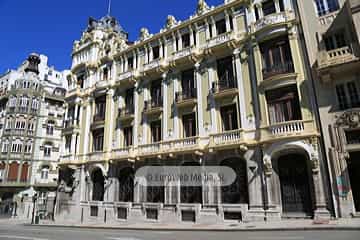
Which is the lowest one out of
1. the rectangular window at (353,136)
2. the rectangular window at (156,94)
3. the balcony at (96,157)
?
the rectangular window at (353,136)

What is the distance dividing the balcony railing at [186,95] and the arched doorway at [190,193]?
18.5ft

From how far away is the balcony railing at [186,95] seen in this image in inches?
820

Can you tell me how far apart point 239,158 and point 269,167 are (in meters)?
2.39

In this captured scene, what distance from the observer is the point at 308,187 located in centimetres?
1508

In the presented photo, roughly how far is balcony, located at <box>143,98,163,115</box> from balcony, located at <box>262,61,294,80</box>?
9597 millimetres

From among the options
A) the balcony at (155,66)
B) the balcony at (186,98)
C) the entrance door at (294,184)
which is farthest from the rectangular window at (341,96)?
the balcony at (155,66)

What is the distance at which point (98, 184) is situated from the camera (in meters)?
25.1

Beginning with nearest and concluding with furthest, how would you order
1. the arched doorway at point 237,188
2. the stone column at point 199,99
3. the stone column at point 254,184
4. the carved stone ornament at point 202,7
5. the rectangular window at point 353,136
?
the rectangular window at point 353,136, the stone column at point 254,184, the arched doorway at point 237,188, the stone column at point 199,99, the carved stone ornament at point 202,7

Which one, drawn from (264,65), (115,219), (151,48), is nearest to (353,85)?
(264,65)

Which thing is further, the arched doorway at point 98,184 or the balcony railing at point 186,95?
the arched doorway at point 98,184

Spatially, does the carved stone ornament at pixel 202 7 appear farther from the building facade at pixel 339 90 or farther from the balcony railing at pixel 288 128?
the balcony railing at pixel 288 128

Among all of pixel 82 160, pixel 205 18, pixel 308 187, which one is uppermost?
pixel 205 18

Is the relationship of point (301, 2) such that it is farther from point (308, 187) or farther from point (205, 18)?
point (308, 187)

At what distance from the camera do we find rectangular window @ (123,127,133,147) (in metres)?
24.0
